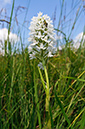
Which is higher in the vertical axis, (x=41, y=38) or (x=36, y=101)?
(x=41, y=38)

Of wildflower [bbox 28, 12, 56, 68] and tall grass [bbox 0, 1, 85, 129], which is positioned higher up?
wildflower [bbox 28, 12, 56, 68]

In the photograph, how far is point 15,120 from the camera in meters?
1.12

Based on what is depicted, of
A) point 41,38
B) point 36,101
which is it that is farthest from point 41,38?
point 36,101

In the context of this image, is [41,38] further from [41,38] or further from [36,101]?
[36,101]

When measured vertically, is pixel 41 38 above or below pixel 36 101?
above

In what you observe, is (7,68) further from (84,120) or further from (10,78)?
(84,120)

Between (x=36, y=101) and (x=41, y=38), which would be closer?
(x=36, y=101)

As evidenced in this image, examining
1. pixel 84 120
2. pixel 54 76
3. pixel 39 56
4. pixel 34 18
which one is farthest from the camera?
pixel 54 76

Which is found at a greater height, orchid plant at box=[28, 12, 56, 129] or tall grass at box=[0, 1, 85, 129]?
orchid plant at box=[28, 12, 56, 129]

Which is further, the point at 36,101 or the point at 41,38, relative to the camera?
the point at 41,38

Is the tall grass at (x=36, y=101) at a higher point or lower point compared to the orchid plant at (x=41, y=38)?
lower

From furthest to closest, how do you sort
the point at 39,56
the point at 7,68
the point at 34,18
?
the point at 7,68
the point at 34,18
the point at 39,56

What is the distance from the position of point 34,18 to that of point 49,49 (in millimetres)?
276

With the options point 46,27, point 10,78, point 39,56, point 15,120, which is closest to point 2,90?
point 10,78
